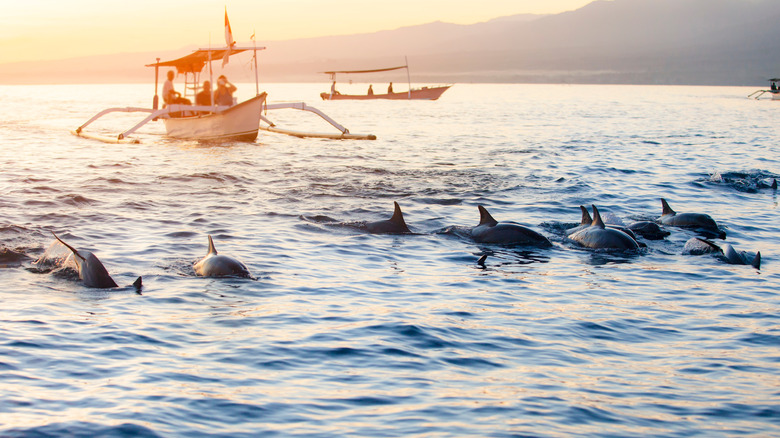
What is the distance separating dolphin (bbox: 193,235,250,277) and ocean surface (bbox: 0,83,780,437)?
20 cm

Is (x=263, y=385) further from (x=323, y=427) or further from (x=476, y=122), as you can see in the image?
(x=476, y=122)

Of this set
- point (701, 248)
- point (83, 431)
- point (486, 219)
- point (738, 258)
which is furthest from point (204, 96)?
point (83, 431)

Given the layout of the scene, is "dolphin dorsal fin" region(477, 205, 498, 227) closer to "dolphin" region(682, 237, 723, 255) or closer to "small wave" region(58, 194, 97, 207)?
"dolphin" region(682, 237, 723, 255)

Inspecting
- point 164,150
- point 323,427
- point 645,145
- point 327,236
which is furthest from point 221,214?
point 645,145

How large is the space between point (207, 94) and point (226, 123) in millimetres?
1676

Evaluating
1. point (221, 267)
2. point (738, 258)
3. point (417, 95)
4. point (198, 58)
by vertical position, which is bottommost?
point (738, 258)

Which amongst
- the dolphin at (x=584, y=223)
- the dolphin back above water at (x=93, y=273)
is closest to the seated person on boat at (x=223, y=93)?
the dolphin at (x=584, y=223)

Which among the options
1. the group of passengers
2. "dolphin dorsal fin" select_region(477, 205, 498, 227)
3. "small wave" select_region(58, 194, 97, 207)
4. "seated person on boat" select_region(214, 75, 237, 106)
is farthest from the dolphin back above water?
"seated person on boat" select_region(214, 75, 237, 106)

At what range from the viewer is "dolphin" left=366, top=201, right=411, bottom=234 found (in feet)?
44.9

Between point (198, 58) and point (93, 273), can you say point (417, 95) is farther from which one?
point (93, 273)

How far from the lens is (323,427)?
18.5ft

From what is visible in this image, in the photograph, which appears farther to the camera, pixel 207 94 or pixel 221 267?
pixel 207 94

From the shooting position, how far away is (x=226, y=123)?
29.1 m

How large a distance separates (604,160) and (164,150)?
16.6 m
